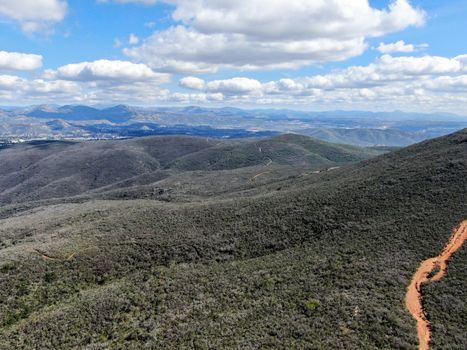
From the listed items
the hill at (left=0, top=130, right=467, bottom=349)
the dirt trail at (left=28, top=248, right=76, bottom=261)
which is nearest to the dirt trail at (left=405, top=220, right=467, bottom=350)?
the hill at (left=0, top=130, right=467, bottom=349)

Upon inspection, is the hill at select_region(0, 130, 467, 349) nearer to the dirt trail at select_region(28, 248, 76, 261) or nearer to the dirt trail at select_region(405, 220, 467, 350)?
the dirt trail at select_region(28, 248, 76, 261)

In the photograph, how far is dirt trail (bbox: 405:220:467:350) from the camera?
90.1 feet

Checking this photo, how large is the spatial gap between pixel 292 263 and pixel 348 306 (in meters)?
10.0

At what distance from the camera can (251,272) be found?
39781 mm

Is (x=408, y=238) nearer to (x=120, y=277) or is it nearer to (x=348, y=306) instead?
(x=348, y=306)

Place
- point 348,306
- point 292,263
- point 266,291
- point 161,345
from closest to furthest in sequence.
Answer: point 161,345, point 348,306, point 266,291, point 292,263

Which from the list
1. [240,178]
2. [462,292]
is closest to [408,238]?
[462,292]

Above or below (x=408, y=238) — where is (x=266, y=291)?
below

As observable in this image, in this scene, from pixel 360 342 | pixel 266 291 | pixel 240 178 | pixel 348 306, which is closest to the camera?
pixel 360 342

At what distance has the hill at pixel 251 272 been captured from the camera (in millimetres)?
29594

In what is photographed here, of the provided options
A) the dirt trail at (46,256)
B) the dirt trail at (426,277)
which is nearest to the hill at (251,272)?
the dirt trail at (46,256)

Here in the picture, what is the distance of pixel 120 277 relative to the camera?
4103cm

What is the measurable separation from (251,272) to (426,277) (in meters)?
17.0

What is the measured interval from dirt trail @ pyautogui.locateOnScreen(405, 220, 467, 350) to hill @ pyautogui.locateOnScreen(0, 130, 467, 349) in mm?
621
